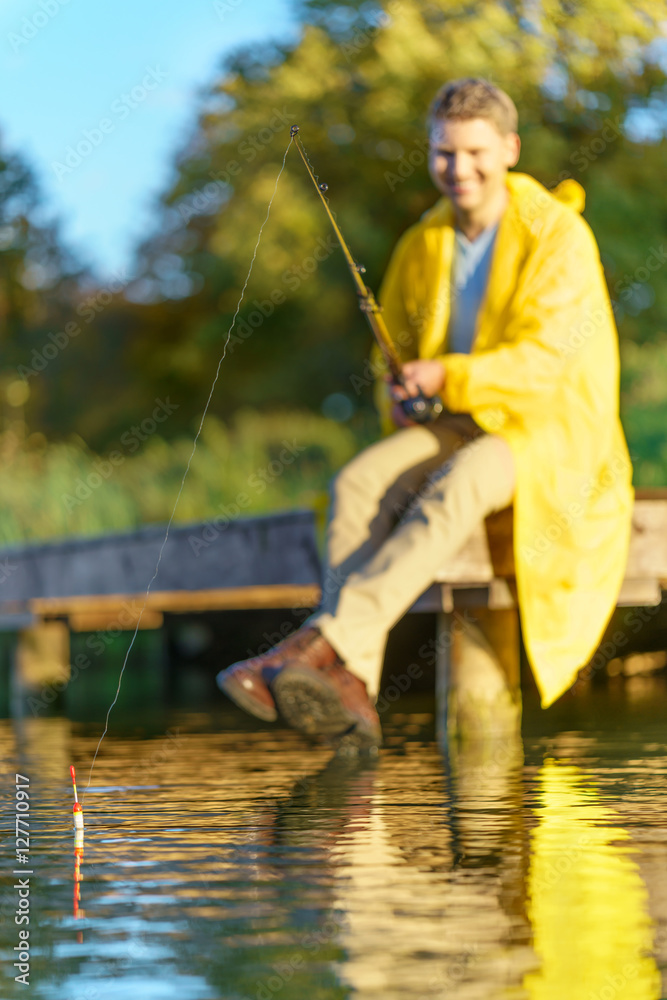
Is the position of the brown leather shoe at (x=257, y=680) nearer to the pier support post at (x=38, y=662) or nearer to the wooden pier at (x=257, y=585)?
the wooden pier at (x=257, y=585)

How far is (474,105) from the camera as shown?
212 inches

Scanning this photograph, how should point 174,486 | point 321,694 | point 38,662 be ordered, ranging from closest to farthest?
point 321,694 → point 38,662 → point 174,486

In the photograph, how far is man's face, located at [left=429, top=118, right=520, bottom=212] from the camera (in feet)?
17.7

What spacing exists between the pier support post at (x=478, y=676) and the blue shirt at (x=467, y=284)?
87 cm

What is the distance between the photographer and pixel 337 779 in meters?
4.65

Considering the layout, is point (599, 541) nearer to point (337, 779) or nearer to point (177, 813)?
point (337, 779)

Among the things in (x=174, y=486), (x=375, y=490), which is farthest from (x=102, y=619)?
(x=375, y=490)

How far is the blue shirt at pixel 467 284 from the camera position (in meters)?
5.60

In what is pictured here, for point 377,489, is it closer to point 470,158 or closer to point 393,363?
point 393,363

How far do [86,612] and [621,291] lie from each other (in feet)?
22.4

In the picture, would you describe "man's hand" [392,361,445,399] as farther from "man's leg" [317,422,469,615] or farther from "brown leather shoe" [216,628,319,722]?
"brown leather shoe" [216,628,319,722]

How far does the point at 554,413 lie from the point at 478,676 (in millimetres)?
921

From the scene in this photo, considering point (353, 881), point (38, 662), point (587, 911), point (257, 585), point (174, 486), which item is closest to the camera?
point (587, 911)

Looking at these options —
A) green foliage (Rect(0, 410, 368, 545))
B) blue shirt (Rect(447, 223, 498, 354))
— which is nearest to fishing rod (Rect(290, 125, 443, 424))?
blue shirt (Rect(447, 223, 498, 354))
